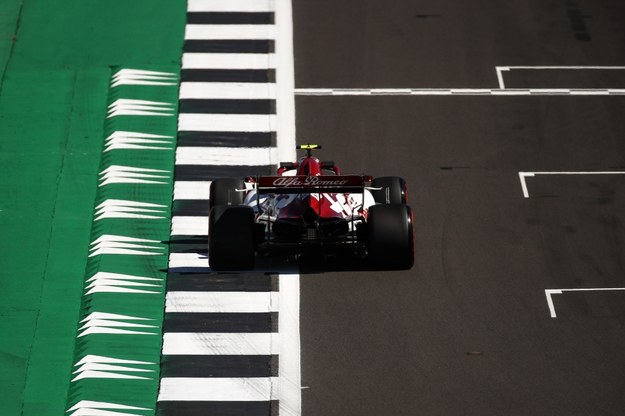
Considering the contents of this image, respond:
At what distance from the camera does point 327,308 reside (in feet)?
90.9

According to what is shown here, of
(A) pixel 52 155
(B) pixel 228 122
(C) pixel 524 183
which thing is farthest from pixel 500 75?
(A) pixel 52 155

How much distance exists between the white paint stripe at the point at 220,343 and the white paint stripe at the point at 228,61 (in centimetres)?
1009

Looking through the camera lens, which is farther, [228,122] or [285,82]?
[285,82]

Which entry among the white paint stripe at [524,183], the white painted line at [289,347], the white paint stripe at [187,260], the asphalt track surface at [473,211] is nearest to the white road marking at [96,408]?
the white painted line at [289,347]

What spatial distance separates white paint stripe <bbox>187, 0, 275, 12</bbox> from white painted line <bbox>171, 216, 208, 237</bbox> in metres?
8.80

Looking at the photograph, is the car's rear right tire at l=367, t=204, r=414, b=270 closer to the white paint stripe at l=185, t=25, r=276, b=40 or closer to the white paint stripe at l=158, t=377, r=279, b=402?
the white paint stripe at l=158, t=377, r=279, b=402

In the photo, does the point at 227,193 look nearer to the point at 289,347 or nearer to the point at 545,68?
the point at 289,347

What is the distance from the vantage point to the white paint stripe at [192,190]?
3102 centimetres

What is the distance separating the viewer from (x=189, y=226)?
1185 inches

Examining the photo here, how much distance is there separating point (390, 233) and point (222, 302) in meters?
3.56

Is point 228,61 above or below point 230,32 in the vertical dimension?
below

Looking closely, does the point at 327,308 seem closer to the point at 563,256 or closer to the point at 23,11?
the point at 563,256

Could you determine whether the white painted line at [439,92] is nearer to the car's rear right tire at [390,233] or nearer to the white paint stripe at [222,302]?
the car's rear right tire at [390,233]

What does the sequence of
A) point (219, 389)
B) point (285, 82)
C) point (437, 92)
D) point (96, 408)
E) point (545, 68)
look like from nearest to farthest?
point (96, 408) → point (219, 389) → point (437, 92) → point (285, 82) → point (545, 68)
